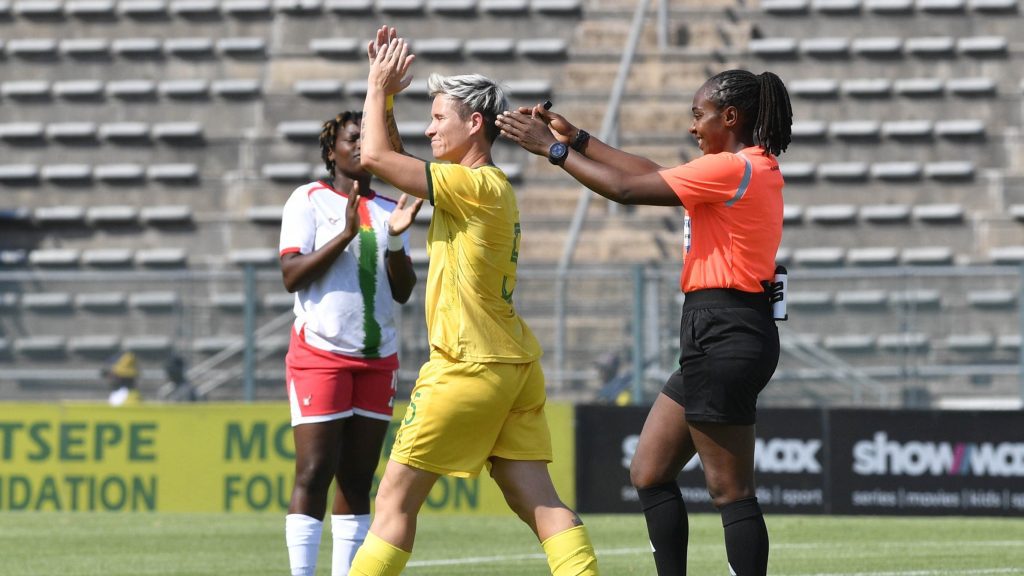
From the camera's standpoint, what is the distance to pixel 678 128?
20.2 metres

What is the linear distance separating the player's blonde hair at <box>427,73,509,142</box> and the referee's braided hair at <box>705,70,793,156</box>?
0.87 metres

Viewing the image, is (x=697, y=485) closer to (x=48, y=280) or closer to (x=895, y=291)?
(x=895, y=291)

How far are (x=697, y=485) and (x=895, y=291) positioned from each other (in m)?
2.74

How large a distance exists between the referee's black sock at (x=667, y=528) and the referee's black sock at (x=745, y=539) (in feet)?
1.12

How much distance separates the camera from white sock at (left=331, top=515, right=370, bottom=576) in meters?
7.02

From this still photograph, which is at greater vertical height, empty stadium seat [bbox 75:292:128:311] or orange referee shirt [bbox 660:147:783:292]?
orange referee shirt [bbox 660:147:783:292]

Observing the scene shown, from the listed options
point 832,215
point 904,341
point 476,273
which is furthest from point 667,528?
point 832,215

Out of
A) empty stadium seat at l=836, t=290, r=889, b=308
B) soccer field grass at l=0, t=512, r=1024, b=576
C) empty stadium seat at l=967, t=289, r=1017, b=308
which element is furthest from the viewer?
empty stadium seat at l=836, t=290, r=889, b=308

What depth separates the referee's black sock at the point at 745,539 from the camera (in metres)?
5.82

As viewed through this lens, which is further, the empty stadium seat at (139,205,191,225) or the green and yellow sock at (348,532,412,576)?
the empty stadium seat at (139,205,191,225)

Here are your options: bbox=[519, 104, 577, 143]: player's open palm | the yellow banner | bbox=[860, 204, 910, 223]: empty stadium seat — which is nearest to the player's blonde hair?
bbox=[519, 104, 577, 143]: player's open palm

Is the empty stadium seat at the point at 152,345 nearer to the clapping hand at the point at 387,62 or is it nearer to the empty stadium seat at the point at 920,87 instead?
the clapping hand at the point at 387,62

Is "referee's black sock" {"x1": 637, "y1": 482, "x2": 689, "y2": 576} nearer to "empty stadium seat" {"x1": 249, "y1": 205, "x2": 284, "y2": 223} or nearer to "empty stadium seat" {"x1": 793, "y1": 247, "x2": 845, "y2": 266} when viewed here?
"empty stadium seat" {"x1": 793, "y1": 247, "x2": 845, "y2": 266}

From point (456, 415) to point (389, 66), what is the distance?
124 cm
